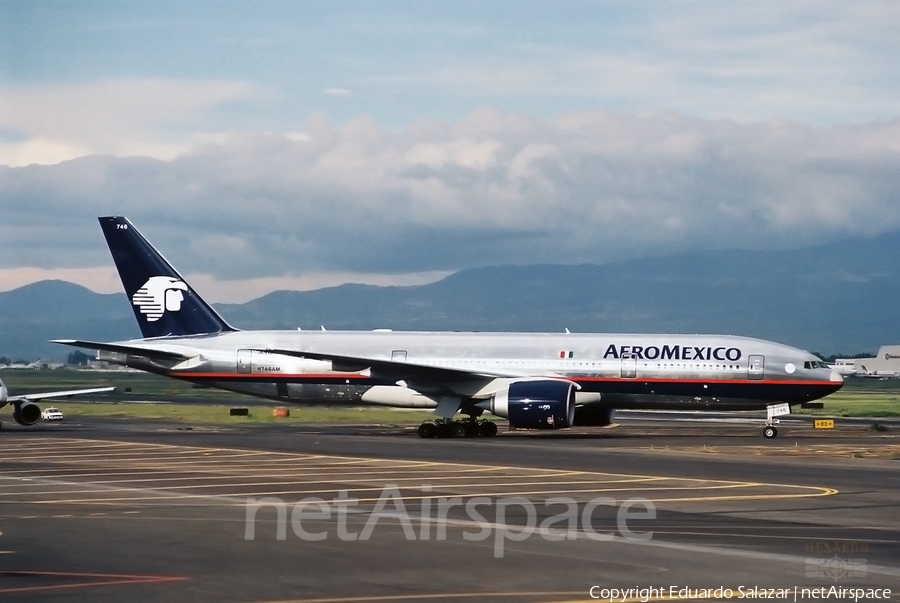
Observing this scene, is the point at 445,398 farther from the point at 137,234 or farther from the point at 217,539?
the point at 217,539

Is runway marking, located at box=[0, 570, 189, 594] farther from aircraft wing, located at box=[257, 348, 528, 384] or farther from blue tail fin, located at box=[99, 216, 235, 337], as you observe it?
blue tail fin, located at box=[99, 216, 235, 337]

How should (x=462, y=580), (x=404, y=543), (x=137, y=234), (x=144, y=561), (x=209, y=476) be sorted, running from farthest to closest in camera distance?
(x=137, y=234) < (x=209, y=476) < (x=404, y=543) < (x=144, y=561) < (x=462, y=580)

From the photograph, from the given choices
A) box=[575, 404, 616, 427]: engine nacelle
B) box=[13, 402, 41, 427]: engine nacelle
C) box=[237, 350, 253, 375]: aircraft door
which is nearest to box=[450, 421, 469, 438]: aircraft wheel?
box=[575, 404, 616, 427]: engine nacelle

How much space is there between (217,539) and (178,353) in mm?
36378

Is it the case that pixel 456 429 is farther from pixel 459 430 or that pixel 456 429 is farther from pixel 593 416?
pixel 593 416

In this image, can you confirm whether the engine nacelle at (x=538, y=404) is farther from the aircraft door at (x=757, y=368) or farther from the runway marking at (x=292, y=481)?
the runway marking at (x=292, y=481)

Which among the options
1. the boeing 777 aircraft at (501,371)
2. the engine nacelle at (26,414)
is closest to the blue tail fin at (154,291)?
the boeing 777 aircraft at (501,371)

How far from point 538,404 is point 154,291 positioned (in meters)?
19.2

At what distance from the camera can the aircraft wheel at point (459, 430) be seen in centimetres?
4941

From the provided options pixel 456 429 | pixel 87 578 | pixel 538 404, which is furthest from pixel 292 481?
pixel 456 429

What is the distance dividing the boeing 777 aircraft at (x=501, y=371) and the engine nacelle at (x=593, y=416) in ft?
0.16

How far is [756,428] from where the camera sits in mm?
58406

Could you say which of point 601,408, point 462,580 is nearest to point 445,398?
point 601,408

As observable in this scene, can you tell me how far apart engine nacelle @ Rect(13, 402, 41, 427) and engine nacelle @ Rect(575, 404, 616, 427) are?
2202 centimetres
